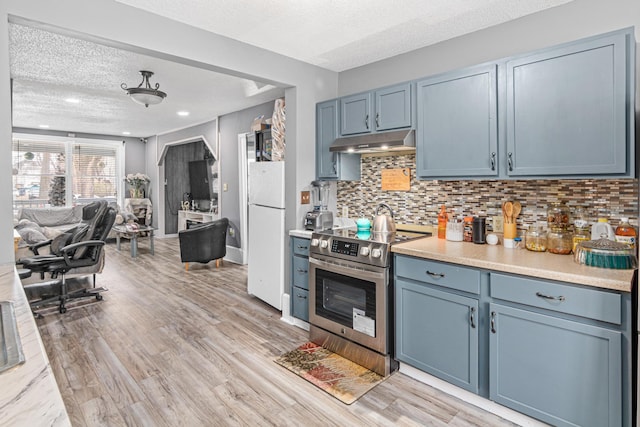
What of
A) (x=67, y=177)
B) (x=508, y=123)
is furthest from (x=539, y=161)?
(x=67, y=177)

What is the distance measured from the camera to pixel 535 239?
2.33 m

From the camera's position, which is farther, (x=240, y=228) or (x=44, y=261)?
(x=240, y=228)

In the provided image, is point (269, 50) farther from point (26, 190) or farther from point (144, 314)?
point (26, 190)

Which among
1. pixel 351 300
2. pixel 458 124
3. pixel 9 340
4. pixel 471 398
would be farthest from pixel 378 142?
pixel 9 340

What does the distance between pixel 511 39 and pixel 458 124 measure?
716 mm

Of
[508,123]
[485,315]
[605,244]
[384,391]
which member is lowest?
[384,391]

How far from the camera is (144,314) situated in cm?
368

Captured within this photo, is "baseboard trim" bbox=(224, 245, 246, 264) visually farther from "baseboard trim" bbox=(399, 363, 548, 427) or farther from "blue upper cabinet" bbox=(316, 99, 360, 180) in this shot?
"baseboard trim" bbox=(399, 363, 548, 427)

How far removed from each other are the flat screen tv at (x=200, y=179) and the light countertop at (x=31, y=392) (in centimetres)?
718

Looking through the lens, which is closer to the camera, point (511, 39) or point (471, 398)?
point (471, 398)

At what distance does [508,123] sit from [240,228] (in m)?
4.49

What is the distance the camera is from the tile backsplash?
7.07 feet

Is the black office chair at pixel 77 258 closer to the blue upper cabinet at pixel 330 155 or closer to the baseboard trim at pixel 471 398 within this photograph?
the blue upper cabinet at pixel 330 155

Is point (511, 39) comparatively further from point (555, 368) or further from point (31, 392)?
point (31, 392)
